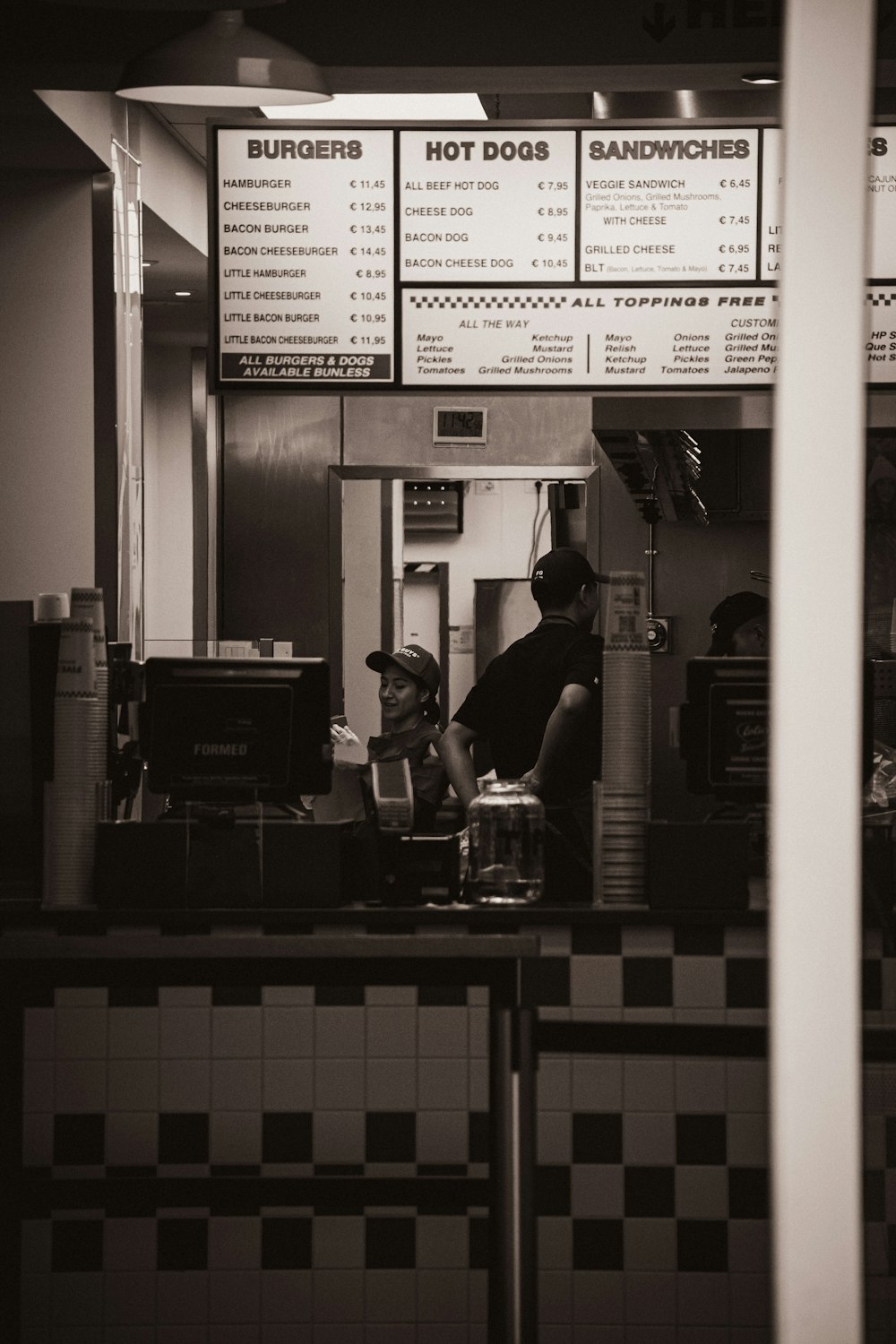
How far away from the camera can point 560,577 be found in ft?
15.1

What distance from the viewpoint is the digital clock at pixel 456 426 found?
6.41 meters

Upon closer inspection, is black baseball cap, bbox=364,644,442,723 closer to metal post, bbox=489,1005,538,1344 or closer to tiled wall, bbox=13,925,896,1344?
tiled wall, bbox=13,925,896,1344

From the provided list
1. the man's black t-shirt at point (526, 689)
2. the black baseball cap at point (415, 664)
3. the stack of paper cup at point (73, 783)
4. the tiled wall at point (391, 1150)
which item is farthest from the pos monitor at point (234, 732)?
the black baseball cap at point (415, 664)

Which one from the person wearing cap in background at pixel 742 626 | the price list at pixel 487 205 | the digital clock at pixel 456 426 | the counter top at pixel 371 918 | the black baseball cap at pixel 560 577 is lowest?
the counter top at pixel 371 918

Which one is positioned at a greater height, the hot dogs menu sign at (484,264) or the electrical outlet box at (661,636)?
the hot dogs menu sign at (484,264)

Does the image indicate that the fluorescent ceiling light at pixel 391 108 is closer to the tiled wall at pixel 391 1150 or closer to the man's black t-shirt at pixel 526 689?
the man's black t-shirt at pixel 526 689

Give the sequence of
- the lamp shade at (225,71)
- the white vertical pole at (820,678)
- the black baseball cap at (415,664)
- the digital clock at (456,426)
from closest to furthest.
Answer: the white vertical pole at (820,678)
the lamp shade at (225,71)
the black baseball cap at (415,664)
the digital clock at (456,426)

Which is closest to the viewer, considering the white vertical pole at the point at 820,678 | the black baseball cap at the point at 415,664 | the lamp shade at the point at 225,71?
A: the white vertical pole at the point at 820,678

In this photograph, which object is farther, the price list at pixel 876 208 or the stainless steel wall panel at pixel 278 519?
the stainless steel wall panel at pixel 278 519

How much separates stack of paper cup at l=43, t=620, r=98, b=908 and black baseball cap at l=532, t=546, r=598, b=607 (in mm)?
1784

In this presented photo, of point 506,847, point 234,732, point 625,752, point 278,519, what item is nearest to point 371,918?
point 506,847

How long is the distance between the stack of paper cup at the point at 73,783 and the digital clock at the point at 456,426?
137 inches

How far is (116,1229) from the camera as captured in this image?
115 inches

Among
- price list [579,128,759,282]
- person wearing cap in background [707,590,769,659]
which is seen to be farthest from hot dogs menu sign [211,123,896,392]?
person wearing cap in background [707,590,769,659]
